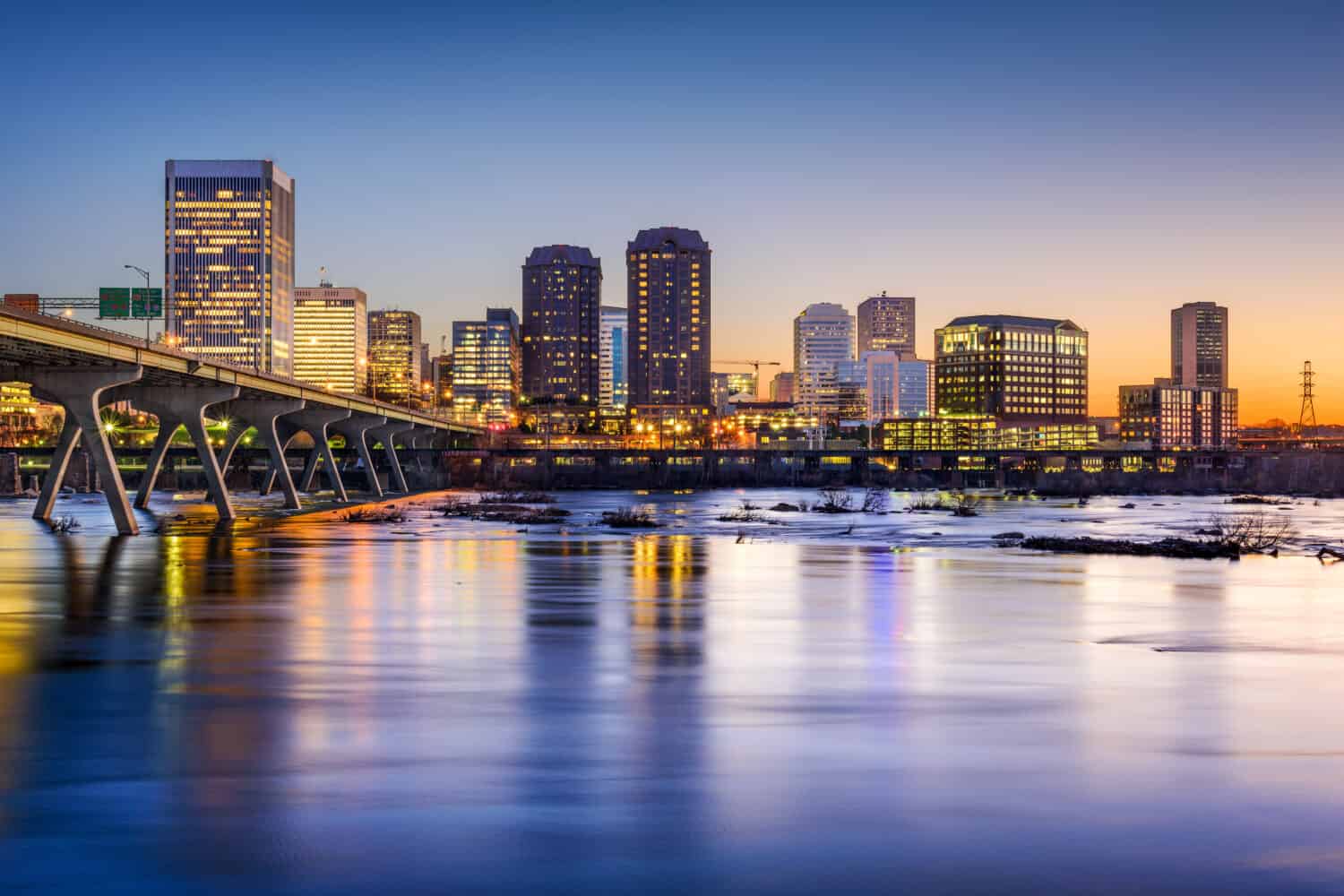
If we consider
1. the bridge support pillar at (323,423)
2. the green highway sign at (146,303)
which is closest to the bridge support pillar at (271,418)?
the green highway sign at (146,303)

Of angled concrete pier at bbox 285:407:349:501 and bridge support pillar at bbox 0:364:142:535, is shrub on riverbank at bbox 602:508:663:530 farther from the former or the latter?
angled concrete pier at bbox 285:407:349:501


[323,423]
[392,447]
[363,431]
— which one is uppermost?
[323,423]

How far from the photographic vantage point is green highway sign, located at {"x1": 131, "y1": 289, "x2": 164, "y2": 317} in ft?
275

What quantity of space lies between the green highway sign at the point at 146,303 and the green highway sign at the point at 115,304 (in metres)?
0.42

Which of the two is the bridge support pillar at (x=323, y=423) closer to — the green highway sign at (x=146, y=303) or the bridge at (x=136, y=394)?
the bridge at (x=136, y=394)

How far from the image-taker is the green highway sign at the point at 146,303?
83.9 m

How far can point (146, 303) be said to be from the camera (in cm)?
8525

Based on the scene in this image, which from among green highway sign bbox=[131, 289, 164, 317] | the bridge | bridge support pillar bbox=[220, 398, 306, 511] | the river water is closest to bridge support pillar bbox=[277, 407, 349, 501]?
the bridge

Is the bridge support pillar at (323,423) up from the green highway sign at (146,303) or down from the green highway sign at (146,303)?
down

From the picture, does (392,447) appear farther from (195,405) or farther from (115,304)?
(195,405)

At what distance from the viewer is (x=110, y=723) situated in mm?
15852

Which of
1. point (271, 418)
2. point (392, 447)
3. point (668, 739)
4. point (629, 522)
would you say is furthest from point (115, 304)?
point (668, 739)

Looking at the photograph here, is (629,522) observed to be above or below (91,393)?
below

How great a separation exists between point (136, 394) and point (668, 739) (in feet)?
225
